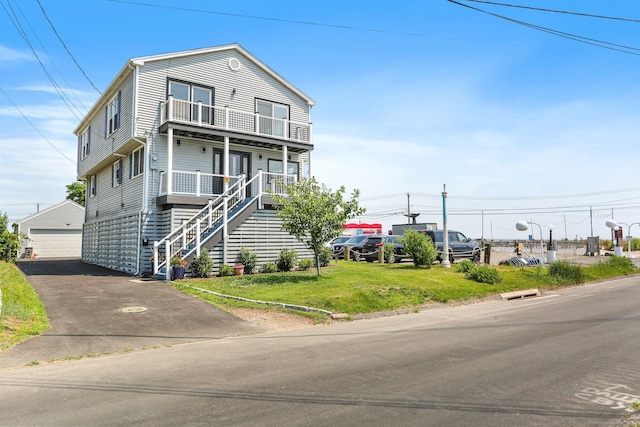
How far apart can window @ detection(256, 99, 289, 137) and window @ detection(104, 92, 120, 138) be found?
6729mm

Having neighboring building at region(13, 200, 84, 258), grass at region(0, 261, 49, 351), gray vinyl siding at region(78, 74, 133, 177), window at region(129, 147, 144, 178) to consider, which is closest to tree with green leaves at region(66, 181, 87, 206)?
neighboring building at region(13, 200, 84, 258)

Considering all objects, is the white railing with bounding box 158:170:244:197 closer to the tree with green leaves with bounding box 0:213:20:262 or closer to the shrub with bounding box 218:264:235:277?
the shrub with bounding box 218:264:235:277

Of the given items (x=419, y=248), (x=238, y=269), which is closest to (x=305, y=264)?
(x=238, y=269)

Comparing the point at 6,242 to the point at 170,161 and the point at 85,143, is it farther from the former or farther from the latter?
the point at 170,161

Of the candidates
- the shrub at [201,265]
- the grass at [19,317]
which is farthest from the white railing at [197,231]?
the grass at [19,317]

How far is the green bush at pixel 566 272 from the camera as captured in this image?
19.6 m

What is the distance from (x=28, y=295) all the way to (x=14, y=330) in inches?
167

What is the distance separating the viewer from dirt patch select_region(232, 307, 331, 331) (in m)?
9.62

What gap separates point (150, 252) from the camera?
17.9 m

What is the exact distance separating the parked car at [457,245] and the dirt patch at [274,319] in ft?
48.5

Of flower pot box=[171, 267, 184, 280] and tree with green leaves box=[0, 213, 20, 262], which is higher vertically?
tree with green leaves box=[0, 213, 20, 262]

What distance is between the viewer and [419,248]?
18.6 meters

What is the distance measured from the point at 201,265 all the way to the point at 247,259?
2.07 metres

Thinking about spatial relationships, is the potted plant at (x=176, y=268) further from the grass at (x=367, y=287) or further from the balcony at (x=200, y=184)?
the balcony at (x=200, y=184)
